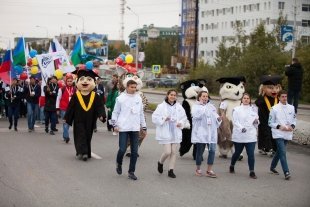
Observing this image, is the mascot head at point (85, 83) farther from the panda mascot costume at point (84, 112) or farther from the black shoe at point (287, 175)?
Result: the black shoe at point (287, 175)

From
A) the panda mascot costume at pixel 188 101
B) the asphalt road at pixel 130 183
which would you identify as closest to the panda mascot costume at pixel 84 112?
the asphalt road at pixel 130 183

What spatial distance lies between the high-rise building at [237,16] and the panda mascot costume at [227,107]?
233 ft

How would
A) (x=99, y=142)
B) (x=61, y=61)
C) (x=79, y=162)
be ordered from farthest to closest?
(x=61, y=61) < (x=99, y=142) < (x=79, y=162)

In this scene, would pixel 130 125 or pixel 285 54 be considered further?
pixel 285 54

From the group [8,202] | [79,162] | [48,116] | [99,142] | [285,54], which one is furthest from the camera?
[285,54]

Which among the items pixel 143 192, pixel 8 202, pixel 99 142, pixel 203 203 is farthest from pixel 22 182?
pixel 99 142

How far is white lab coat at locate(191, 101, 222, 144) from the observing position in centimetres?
1105

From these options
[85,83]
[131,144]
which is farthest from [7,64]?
[131,144]

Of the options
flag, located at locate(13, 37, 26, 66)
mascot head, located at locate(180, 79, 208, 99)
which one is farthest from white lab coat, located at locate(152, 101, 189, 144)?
flag, located at locate(13, 37, 26, 66)

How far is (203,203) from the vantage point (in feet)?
28.1

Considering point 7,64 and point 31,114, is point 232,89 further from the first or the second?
point 7,64

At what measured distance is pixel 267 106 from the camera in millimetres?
13727

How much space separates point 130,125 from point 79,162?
2037 millimetres

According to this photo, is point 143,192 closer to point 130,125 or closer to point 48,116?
point 130,125
